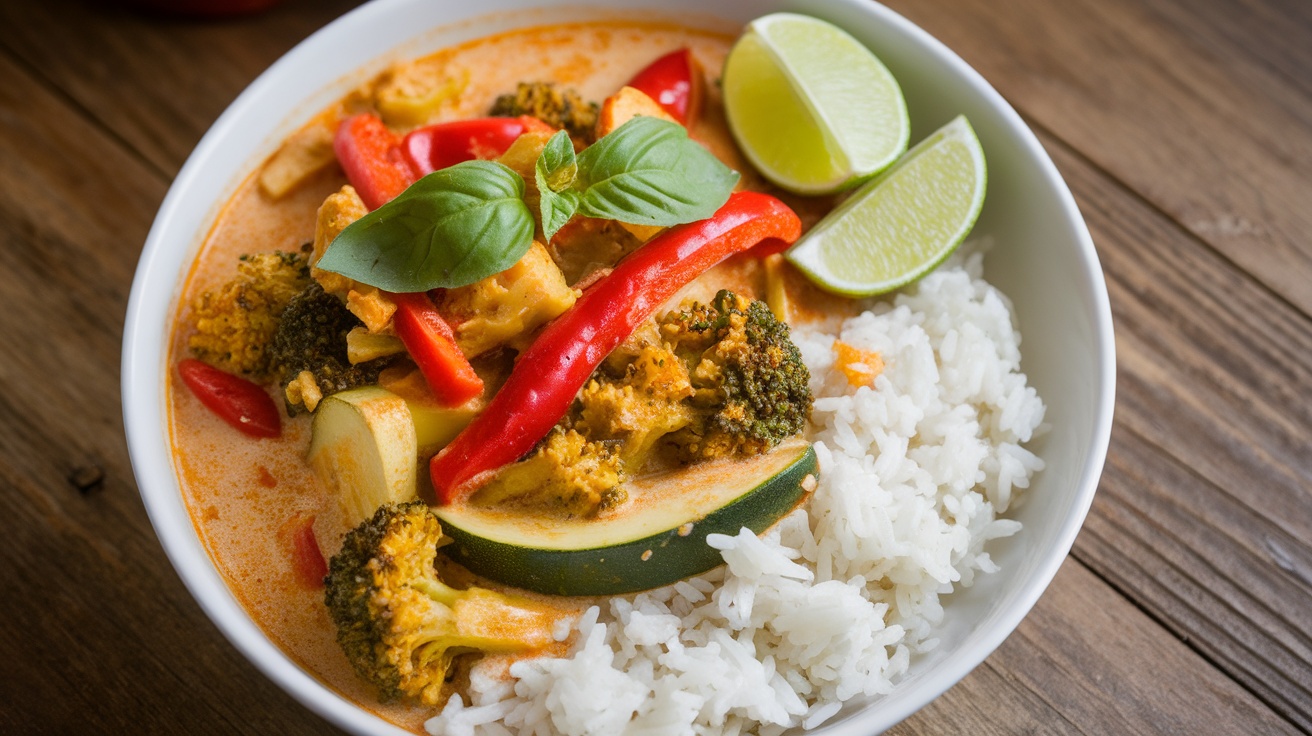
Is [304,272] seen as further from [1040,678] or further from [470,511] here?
[1040,678]

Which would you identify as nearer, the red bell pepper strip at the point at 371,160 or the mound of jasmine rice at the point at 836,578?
the mound of jasmine rice at the point at 836,578

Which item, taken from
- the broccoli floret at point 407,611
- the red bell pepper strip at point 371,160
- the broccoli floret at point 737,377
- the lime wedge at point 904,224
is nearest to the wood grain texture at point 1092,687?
the broccoli floret at point 737,377

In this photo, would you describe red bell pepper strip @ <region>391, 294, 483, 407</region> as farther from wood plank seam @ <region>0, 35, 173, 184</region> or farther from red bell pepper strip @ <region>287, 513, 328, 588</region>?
wood plank seam @ <region>0, 35, 173, 184</region>

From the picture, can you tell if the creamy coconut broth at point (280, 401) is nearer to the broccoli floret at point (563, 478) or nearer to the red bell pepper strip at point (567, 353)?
the red bell pepper strip at point (567, 353)

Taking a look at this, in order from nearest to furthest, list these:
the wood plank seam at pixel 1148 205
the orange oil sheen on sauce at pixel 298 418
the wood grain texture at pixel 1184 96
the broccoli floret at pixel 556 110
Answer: the orange oil sheen on sauce at pixel 298 418, the broccoli floret at pixel 556 110, the wood plank seam at pixel 1148 205, the wood grain texture at pixel 1184 96

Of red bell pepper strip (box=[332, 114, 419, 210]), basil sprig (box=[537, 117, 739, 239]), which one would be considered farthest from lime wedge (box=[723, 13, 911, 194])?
red bell pepper strip (box=[332, 114, 419, 210])

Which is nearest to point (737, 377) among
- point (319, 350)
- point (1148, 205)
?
point (319, 350)

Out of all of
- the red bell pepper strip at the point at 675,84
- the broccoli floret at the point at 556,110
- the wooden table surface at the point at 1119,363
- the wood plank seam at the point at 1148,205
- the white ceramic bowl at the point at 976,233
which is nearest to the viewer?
the white ceramic bowl at the point at 976,233

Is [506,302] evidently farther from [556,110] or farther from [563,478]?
[556,110]
